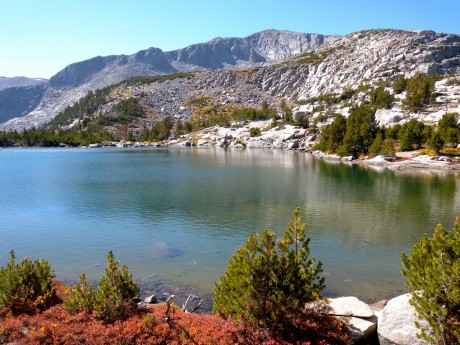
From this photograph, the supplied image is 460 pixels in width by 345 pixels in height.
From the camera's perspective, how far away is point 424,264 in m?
11.6

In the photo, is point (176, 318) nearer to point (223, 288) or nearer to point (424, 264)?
point (223, 288)

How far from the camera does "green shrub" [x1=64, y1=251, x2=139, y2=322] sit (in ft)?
42.3

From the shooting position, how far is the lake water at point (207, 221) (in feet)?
81.5

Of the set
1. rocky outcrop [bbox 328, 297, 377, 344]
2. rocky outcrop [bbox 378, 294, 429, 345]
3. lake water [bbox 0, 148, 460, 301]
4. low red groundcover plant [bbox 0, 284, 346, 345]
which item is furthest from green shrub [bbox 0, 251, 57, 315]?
rocky outcrop [bbox 378, 294, 429, 345]

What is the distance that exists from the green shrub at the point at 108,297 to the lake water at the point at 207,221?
8.33 m

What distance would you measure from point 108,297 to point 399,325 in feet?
35.4

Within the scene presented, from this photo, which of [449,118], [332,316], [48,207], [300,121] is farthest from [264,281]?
[300,121]

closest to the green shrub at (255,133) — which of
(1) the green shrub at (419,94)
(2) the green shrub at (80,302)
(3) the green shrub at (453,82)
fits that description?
(1) the green shrub at (419,94)

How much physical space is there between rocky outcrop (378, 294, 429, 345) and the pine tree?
585 millimetres

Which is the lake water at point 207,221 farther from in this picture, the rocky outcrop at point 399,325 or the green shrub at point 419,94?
the green shrub at point 419,94

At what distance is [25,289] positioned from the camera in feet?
47.0

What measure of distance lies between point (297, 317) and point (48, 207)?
4284cm

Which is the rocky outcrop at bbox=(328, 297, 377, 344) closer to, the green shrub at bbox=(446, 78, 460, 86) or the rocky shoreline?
the rocky shoreline

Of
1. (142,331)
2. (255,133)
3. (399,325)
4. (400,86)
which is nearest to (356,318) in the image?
(399,325)
